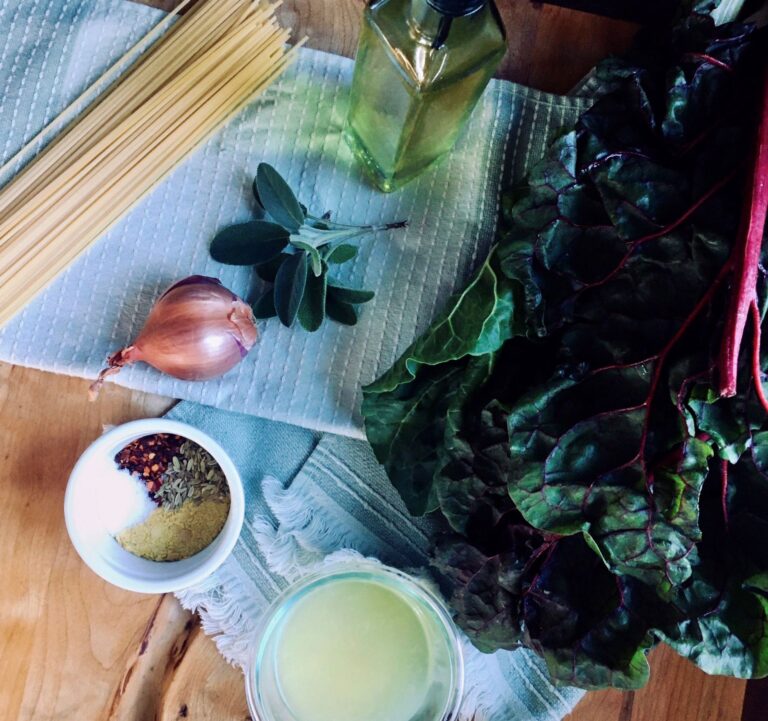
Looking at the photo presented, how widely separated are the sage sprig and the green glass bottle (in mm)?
85

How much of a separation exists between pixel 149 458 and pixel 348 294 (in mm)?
241

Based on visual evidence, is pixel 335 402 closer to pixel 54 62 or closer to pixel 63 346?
pixel 63 346

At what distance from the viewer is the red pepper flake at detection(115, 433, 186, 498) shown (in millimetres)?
785

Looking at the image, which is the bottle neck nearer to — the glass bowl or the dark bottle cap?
the dark bottle cap

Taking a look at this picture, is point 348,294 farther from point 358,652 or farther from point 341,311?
point 358,652

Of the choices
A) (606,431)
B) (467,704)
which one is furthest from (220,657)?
(606,431)

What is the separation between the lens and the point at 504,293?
69 centimetres

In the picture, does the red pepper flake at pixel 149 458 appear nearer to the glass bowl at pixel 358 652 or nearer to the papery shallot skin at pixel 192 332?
the papery shallot skin at pixel 192 332

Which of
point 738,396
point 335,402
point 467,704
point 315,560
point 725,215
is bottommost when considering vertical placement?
point 467,704

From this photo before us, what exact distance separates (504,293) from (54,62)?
18.3 inches

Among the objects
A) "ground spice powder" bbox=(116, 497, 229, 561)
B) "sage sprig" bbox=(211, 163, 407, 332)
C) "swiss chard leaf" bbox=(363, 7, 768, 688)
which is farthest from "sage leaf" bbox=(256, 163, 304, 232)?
"ground spice powder" bbox=(116, 497, 229, 561)

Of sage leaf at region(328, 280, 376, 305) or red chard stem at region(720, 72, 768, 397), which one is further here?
sage leaf at region(328, 280, 376, 305)

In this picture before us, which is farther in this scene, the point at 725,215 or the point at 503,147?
the point at 503,147

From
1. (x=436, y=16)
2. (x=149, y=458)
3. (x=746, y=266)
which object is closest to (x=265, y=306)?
(x=149, y=458)
